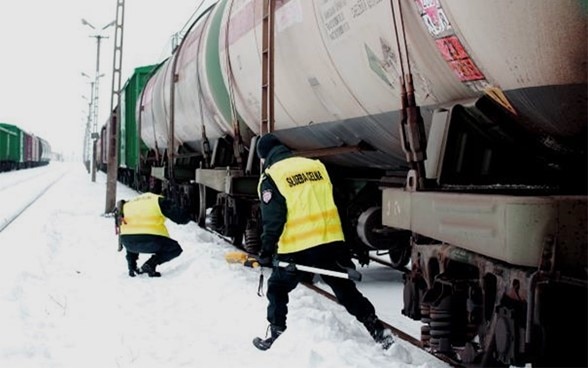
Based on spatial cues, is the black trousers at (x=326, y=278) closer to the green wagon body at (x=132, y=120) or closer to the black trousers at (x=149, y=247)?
the black trousers at (x=149, y=247)

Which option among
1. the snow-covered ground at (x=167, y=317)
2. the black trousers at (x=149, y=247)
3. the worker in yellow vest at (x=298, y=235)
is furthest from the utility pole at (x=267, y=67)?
the black trousers at (x=149, y=247)

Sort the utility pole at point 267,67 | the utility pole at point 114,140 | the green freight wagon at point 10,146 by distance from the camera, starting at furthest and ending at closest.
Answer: the green freight wagon at point 10,146 < the utility pole at point 114,140 < the utility pole at point 267,67

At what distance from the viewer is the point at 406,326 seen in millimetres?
5473

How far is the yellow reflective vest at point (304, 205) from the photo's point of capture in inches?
167

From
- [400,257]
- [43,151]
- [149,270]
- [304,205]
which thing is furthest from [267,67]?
[43,151]

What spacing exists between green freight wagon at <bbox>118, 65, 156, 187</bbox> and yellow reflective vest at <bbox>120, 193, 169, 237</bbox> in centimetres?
1019

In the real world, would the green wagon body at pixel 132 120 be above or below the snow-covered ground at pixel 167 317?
above

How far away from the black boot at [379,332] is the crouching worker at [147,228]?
327cm

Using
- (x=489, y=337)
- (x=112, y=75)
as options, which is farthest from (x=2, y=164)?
(x=489, y=337)

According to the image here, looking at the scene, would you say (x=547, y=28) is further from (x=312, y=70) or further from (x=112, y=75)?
(x=112, y=75)

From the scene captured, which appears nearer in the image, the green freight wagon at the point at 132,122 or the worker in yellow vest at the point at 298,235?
the worker in yellow vest at the point at 298,235

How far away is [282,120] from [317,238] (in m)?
2.09

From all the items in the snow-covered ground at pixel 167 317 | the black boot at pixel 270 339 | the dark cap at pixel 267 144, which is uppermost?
the dark cap at pixel 267 144

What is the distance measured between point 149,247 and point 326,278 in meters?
3.23
